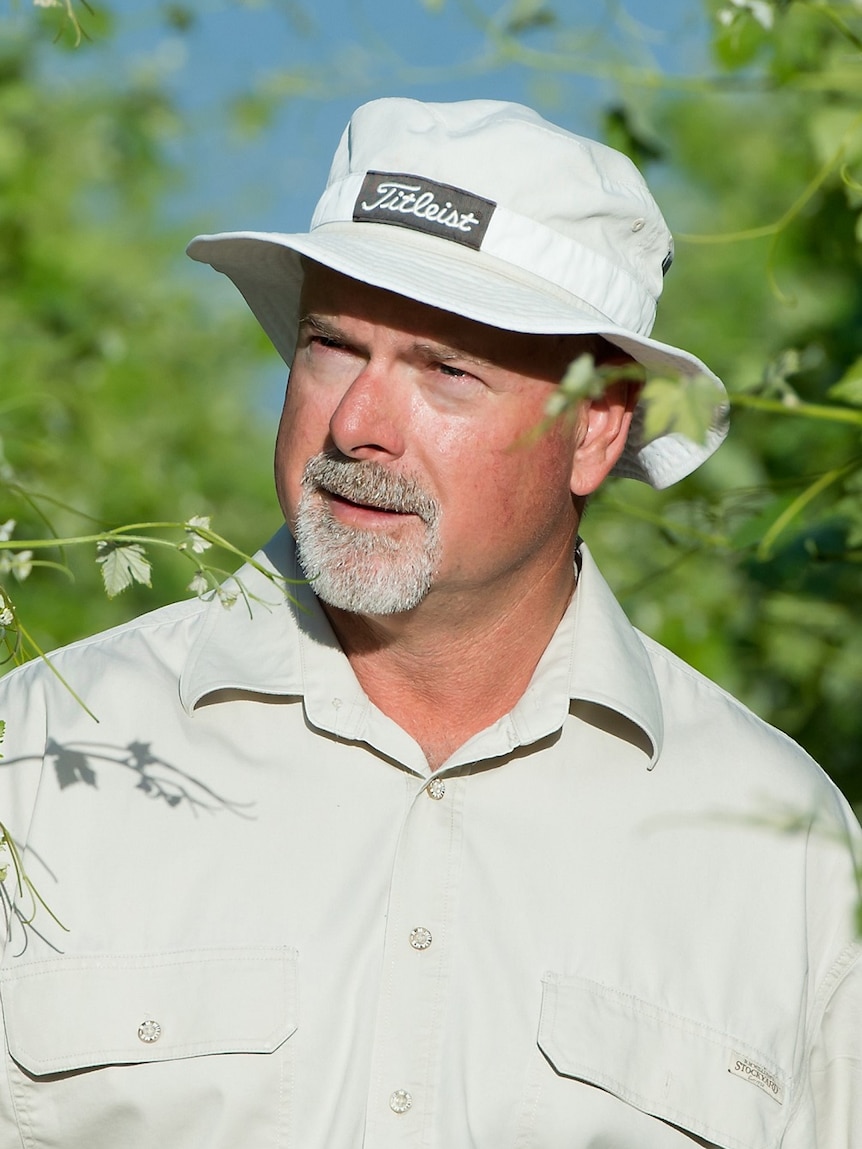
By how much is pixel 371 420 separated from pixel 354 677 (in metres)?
0.43

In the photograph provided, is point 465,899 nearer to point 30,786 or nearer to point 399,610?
point 399,610

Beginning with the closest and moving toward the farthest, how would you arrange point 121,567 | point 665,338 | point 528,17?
point 121,567, point 528,17, point 665,338

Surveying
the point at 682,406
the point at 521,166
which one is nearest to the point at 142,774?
the point at 521,166

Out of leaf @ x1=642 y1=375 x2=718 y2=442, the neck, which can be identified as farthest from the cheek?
leaf @ x1=642 y1=375 x2=718 y2=442

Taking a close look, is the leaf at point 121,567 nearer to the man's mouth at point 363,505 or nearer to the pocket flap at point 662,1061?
the man's mouth at point 363,505

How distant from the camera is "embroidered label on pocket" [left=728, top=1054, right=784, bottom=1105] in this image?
2611 millimetres

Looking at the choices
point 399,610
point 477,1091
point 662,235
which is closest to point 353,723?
point 399,610

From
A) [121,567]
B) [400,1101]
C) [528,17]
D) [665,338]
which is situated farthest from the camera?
[665,338]

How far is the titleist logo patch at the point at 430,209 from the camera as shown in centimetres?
268

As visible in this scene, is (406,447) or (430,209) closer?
(406,447)

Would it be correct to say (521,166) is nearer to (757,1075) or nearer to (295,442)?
(295,442)

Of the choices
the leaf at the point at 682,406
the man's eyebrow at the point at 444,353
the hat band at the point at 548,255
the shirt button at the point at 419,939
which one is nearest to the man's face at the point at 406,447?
the man's eyebrow at the point at 444,353

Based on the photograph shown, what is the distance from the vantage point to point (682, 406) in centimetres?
139

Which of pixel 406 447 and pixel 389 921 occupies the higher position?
pixel 406 447
